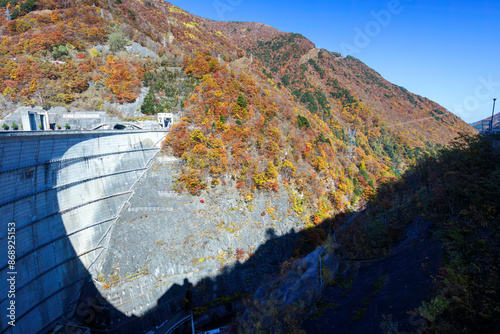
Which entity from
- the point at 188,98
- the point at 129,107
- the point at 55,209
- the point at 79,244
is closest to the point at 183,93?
the point at 188,98

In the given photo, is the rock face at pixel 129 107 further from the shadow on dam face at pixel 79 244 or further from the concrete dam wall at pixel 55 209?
the concrete dam wall at pixel 55 209

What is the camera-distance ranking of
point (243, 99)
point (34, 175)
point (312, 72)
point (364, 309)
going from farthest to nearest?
point (312, 72) → point (243, 99) → point (34, 175) → point (364, 309)

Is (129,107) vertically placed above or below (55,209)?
above

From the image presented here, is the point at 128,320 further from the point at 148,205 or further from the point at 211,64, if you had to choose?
the point at 211,64

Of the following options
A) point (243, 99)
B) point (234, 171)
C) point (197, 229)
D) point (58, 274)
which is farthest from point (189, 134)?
point (58, 274)

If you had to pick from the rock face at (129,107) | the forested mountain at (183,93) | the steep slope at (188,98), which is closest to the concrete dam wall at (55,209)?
the steep slope at (188,98)

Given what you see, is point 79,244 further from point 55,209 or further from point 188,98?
point 188,98
